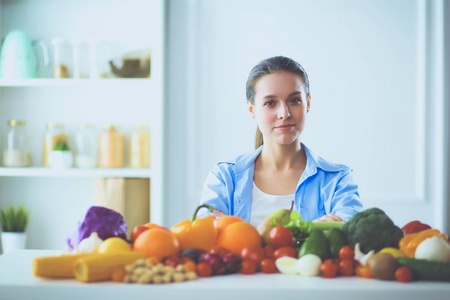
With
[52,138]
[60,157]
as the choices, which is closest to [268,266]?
[60,157]

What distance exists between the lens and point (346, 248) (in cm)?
102

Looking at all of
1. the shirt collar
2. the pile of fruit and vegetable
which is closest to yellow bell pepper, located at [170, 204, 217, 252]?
the pile of fruit and vegetable

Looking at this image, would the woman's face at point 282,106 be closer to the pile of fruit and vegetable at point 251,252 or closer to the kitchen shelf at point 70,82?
the pile of fruit and vegetable at point 251,252

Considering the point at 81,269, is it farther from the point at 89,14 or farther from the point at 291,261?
the point at 89,14

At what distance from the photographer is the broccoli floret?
106 cm

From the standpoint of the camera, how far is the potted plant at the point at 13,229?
2.88m

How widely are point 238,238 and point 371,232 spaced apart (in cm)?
27

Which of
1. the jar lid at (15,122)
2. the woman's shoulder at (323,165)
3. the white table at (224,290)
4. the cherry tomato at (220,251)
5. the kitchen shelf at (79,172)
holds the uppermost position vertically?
the jar lid at (15,122)

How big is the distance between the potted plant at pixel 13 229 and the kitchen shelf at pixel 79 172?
214 mm

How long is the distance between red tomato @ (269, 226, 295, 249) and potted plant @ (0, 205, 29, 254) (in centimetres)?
221

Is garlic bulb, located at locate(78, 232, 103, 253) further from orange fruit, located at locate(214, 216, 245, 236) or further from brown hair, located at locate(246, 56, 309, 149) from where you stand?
brown hair, located at locate(246, 56, 309, 149)

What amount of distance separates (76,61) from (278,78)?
55.8 inches

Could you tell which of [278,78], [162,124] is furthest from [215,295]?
[162,124]

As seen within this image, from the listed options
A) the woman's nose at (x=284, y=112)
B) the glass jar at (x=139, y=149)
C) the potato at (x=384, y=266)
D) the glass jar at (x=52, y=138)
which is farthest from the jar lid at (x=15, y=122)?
the potato at (x=384, y=266)
